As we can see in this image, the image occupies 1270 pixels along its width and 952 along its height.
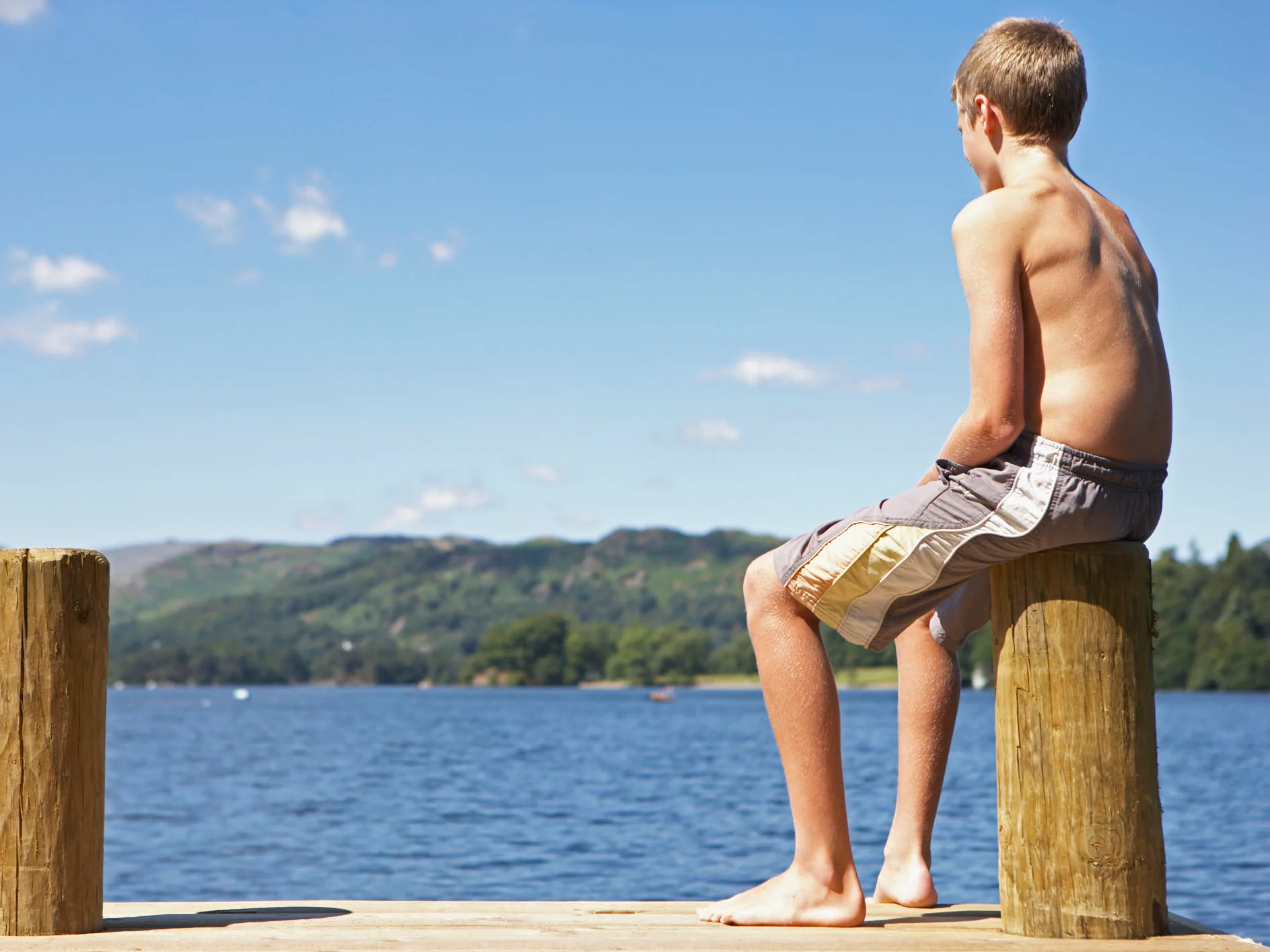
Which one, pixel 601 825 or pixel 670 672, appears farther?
pixel 670 672

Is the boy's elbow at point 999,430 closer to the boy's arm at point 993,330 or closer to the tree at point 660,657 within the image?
the boy's arm at point 993,330

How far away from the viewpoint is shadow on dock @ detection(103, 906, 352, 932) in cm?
406

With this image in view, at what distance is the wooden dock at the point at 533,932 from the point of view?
362 cm

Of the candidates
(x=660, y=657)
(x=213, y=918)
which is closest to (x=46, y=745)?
(x=213, y=918)

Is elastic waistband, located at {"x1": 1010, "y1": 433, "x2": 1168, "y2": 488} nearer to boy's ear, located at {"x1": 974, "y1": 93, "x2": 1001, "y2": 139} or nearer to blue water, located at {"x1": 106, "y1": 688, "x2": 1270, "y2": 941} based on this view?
boy's ear, located at {"x1": 974, "y1": 93, "x2": 1001, "y2": 139}

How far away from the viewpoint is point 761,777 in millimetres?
48375

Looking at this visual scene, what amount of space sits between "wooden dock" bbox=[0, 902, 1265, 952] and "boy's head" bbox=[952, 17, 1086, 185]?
92.8 inches

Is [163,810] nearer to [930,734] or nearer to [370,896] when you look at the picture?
[370,896]

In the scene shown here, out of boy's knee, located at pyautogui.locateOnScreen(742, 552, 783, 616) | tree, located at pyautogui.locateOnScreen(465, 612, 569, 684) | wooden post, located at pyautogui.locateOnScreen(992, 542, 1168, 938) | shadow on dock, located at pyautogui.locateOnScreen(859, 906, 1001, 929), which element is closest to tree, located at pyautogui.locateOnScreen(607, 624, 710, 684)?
tree, located at pyautogui.locateOnScreen(465, 612, 569, 684)

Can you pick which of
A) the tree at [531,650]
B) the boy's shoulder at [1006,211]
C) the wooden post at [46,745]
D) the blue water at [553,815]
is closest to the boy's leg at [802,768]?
the boy's shoulder at [1006,211]

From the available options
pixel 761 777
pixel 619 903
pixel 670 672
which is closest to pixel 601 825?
pixel 761 777

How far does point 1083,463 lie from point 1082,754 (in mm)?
818

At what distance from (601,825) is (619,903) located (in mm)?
28522

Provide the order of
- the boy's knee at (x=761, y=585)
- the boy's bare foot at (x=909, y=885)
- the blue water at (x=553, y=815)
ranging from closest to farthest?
the boy's knee at (x=761, y=585), the boy's bare foot at (x=909, y=885), the blue water at (x=553, y=815)
